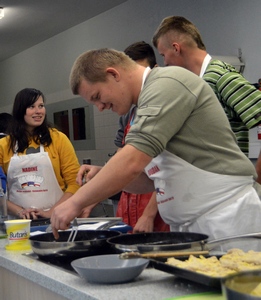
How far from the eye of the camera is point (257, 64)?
4.47 m

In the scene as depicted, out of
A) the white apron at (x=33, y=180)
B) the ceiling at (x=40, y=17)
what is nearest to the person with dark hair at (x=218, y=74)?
the white apron at (x=33, y=180)

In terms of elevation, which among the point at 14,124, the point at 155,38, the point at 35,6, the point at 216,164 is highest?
the point at 35,6

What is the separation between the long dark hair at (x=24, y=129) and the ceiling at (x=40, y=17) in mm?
3100

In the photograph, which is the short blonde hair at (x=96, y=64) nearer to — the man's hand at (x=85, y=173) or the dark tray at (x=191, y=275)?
the man's hand at (x=85, y=173)

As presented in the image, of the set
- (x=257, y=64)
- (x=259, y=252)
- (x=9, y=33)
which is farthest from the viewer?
(x=9, y=33)

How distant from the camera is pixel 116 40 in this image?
6.44 metres

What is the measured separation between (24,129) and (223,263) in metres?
2.21

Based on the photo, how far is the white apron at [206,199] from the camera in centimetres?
181

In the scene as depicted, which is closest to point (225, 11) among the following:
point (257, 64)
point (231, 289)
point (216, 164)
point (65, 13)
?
point (257, 64)

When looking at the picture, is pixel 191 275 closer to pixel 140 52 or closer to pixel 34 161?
pixel 140 52

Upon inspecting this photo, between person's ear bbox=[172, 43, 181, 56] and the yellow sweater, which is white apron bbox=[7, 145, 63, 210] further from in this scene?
person's ear bbox=[172, 43, 181, 56]

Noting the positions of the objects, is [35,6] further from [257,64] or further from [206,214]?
[206,214]

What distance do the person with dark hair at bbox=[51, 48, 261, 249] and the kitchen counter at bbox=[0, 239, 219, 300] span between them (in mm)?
169

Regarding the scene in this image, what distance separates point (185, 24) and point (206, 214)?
38.2 inches
